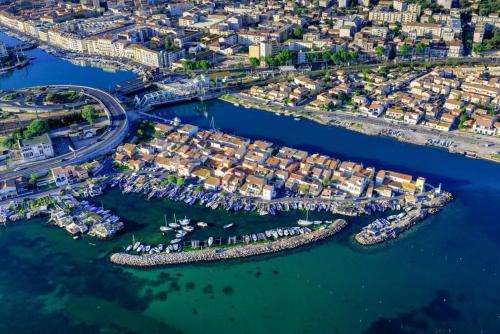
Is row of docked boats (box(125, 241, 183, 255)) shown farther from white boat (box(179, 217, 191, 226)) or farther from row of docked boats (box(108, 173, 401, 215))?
row of docked boats (box(108, 173, 401, 215))

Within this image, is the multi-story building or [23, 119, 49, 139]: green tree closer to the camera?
the multi-story building

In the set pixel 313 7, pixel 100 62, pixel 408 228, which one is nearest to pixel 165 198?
pixel 408 228

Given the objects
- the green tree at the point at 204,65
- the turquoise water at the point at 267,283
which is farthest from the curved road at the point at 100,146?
the green tree at the point at 204,65

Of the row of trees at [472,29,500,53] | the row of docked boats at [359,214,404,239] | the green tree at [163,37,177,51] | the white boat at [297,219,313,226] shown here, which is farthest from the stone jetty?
the row of trees at [472,29,500,53]

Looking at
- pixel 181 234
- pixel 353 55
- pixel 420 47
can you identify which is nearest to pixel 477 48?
pixel 420 47

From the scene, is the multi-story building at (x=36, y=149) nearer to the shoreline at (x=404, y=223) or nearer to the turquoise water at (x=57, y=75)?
the turquoise water at (x=57, y=75)

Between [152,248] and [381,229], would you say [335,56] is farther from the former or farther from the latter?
[152,248]

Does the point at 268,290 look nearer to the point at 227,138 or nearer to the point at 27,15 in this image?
the point at 227,138

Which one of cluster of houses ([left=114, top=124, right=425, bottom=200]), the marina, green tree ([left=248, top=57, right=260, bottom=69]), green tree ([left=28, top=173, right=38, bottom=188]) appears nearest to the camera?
the marina
